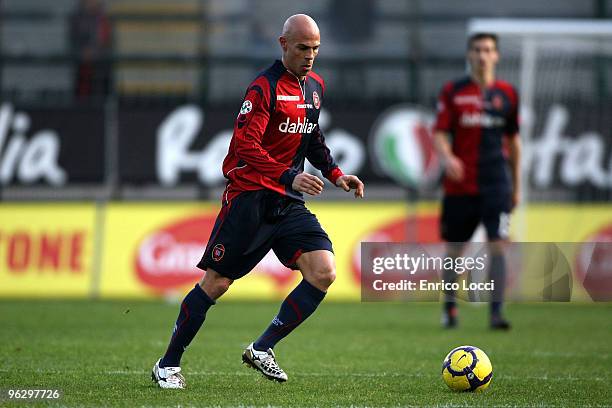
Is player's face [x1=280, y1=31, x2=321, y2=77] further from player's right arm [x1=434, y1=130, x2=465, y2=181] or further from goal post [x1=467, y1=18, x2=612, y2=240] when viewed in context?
goal post [x1=467, y1=18, x2=612, y2=240]

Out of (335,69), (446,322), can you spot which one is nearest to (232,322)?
(446,322)

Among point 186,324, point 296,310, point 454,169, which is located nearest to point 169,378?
point 186,324

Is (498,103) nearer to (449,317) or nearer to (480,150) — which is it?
(480,150)

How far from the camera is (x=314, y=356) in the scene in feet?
28.5

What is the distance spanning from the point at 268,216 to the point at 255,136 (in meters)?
0.49

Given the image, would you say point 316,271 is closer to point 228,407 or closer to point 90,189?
point 228,407

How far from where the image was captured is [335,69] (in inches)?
660

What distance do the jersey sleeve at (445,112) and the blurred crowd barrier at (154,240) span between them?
3556 mm

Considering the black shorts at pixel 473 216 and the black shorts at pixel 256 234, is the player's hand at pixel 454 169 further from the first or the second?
the black shorts at pixel 256 234

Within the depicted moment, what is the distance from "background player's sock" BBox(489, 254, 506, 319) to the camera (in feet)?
34.8

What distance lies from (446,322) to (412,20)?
23.1 ft

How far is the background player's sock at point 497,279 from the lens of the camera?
34.8ft

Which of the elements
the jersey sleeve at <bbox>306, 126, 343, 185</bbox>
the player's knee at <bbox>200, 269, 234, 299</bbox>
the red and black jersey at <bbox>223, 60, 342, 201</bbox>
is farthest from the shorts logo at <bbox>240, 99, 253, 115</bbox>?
the player's knee at <bbox>200, 269, 234, 299</bbox>
